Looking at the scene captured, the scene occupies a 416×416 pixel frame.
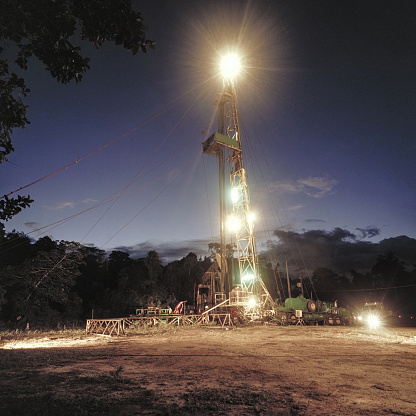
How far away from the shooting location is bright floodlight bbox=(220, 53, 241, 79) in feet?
84.3

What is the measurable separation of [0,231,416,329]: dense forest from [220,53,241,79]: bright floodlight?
23.0 meters

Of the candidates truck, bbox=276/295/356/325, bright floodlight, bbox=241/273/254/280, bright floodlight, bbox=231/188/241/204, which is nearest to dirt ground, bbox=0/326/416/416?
truck, bbox=276/295/356/325

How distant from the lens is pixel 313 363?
7.30m

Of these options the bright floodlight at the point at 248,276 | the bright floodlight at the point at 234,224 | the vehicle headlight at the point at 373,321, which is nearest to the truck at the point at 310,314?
the vehicle headlight at the point at 373,321

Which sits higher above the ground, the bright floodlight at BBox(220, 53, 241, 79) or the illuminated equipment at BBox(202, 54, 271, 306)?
the bright floodlight at BBox(220, 53, 241, 79)

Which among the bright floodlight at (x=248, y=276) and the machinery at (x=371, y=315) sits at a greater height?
the bright floodlight at (x=248, y=276)

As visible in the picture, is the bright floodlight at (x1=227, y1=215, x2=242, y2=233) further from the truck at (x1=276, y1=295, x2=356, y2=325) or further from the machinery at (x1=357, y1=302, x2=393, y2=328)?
the machinery at (x1=357, y1=302, x2=393, y2=328)

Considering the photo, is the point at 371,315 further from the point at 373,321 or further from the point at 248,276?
the point at 248,276

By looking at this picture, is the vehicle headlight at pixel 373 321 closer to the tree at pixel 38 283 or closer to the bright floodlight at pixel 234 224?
the bright floodlight at pixel 234 224

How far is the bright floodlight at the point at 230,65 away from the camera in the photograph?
84.3 feet

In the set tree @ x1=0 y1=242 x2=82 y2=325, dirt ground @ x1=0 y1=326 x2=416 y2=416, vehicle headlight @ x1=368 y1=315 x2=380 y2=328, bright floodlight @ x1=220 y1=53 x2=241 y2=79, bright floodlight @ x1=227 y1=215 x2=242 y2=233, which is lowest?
vehicle headlight @ x1=368 y1=315 x2=380 y2=328

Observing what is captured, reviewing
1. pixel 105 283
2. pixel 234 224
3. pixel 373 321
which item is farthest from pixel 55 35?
pixel 105 283

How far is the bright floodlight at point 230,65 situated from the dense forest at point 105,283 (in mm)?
22966

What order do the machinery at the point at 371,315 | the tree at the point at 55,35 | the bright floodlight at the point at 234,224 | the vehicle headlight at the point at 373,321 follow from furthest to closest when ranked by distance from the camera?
the bright floodlight at the point at 234,224
the machinery at the point at 371,315
the vehicle headlight at the point at 373,321
the tree at the point at 55,35
